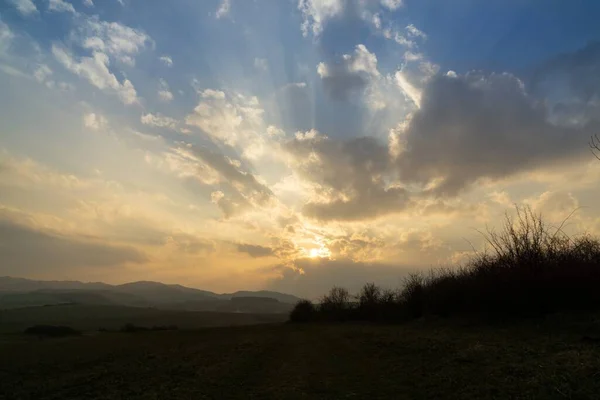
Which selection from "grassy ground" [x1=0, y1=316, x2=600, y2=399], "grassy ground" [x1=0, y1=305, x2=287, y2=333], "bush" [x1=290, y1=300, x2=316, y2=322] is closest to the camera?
"grassy ground" [x1=0, y1=316, x2=600, y2=399]

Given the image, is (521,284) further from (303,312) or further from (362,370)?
(303,312)

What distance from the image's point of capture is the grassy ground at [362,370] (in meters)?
10.0

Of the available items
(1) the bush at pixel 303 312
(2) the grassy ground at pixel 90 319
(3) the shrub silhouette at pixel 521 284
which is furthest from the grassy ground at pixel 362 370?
(2) the grassy ground at pixel 90 319

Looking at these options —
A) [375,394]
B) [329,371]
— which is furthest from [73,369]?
[375,394]

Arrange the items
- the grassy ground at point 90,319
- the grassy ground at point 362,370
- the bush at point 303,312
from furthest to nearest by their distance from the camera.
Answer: the grassy ground at point 90,319
the bush at point 303,312
the grassy ground at point 362,370

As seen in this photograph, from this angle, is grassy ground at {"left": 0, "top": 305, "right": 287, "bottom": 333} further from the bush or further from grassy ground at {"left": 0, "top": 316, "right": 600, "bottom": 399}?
grassy ground at {"left": 0, "top": 316, "right": 600, "bottom": 399}

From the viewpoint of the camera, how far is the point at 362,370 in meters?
14.4

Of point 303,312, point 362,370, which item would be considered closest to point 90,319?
point 303,312

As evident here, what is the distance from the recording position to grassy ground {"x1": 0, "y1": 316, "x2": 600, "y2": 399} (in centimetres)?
1005

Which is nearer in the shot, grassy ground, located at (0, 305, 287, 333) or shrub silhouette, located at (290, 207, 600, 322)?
shrub silhouette, located at (290, 207, 600, 322)

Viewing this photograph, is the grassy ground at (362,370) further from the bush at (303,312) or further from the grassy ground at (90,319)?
the grassy ground at (90,319)

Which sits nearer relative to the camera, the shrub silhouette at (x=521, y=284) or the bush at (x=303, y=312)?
the shrub silhouette at (x=521, y=284)

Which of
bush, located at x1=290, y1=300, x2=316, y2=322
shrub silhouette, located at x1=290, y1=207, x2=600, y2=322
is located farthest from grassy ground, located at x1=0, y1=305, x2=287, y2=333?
shrub silhouette, located at x1=290, y1=207, x2=600, y2=322

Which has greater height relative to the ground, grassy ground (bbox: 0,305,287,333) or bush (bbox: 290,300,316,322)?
bush (bbox: 290,300,316,322)
